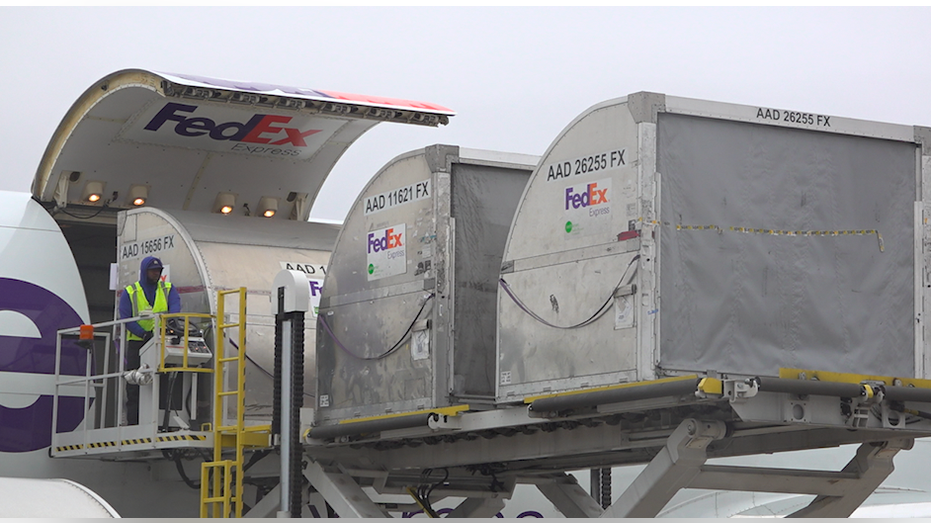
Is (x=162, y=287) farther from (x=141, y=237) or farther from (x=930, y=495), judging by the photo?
(x=930, y=495)

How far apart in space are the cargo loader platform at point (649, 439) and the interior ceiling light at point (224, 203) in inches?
196

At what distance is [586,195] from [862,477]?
340 cm

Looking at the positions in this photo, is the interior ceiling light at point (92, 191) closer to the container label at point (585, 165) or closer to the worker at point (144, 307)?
the worker at point (144, 307)

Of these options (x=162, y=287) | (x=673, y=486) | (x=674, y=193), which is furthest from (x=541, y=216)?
(x=162, y=287)

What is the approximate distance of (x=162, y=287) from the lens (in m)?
14.1

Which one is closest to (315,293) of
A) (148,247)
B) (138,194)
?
(148,247)

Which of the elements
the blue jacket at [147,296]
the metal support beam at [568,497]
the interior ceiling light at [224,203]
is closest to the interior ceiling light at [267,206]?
the interior ceiling light at [224,203]

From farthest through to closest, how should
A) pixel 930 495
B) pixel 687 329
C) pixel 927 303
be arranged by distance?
pixel 930 495 → pixel 927 303 → pixel 687 329

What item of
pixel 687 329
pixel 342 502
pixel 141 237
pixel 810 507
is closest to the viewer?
pixel 687 329

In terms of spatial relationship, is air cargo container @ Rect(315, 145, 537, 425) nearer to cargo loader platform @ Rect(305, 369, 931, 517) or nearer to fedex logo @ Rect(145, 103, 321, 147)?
cargo loader platform @ Rect(305, 369, 931, 517)

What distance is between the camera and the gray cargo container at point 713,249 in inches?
387

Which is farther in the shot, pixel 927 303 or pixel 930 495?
pixel 930 495

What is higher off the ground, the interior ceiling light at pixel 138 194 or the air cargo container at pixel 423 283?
the interior ceiling light at pixel 138 194

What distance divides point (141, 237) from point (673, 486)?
24.4 ft
